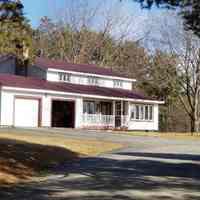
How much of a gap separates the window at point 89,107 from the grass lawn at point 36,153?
2074cm

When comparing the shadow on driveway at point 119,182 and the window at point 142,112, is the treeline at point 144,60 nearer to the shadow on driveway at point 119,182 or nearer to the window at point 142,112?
the window at point 142,112

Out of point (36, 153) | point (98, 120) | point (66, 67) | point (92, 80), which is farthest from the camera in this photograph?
point (92, 80)

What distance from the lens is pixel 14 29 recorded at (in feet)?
63.4

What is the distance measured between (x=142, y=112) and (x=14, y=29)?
37327mm

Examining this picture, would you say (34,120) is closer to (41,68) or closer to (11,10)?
(41,68)

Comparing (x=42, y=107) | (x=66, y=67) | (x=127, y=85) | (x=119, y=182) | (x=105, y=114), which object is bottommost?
(x=119, y=182)

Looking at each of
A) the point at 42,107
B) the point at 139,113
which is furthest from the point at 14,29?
Result: the point at 139,113

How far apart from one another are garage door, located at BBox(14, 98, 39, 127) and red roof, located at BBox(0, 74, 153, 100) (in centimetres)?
120

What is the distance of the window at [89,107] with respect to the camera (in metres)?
51.0

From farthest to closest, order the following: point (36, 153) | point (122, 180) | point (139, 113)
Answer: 1. point (139, 113)
2. point (36, 153)
3. point (122, 180)

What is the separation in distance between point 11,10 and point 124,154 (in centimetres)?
862

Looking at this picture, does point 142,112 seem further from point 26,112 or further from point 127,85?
point 26,112

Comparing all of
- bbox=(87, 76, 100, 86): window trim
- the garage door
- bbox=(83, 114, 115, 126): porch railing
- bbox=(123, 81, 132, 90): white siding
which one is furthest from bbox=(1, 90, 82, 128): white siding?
bbox=(123, 81, 132, 90): white siding

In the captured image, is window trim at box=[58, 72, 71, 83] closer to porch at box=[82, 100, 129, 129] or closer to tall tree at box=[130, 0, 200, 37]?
porch at box=[82, 100, 129, 129]
